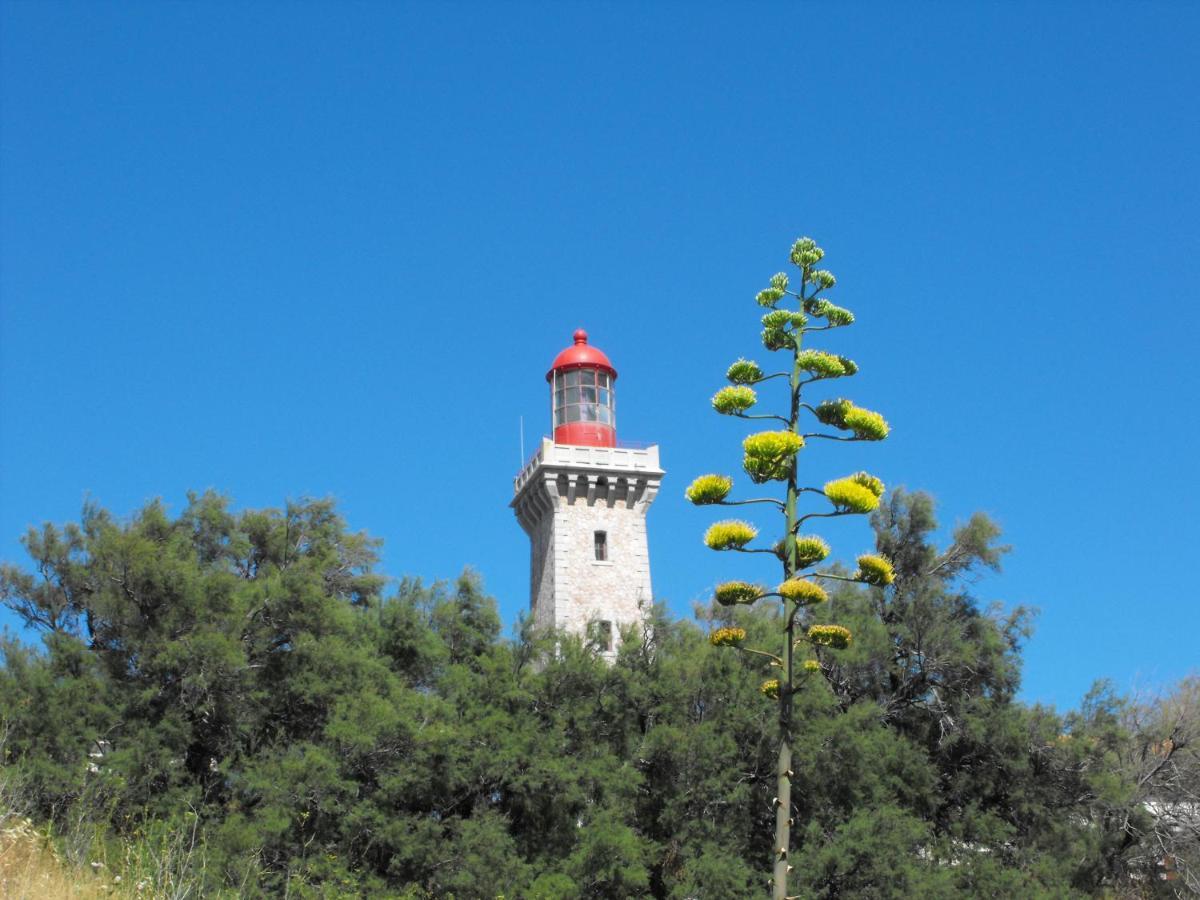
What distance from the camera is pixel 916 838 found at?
→ 77.9ft

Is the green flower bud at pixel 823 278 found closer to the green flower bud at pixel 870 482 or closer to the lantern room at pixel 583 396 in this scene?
the green flower bud at pixel 870 482

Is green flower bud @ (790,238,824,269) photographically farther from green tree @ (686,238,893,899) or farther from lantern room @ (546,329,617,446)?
lantern room @ (546,329,617,446)

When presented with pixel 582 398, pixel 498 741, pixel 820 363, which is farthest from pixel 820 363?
pixel 582 398

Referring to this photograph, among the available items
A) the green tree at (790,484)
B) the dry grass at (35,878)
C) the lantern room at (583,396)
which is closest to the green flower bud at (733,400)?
the green tree at (790,484)

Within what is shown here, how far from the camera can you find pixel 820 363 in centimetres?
1057

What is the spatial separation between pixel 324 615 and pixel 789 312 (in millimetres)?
15258

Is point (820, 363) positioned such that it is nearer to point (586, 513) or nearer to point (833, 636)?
point (833, 636)

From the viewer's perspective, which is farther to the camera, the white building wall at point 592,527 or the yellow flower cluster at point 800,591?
the white building wall at point 592,527

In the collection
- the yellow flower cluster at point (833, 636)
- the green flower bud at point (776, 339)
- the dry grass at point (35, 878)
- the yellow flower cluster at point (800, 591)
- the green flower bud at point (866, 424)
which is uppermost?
the green flower bud at point (776, 339)

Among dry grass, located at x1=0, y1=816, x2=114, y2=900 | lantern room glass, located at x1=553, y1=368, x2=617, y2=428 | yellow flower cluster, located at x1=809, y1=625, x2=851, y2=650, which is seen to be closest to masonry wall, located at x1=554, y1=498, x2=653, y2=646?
lantern room glass, located at x1=553, y1=368, x2=617, y2=428

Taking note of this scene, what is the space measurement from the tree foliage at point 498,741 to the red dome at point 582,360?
1110cm

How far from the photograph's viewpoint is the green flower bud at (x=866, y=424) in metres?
10.6

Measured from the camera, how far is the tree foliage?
21.5 meters

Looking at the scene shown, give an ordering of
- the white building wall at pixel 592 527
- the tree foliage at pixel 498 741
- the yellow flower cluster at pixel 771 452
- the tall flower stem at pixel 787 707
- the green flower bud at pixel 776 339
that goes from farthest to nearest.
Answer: the white building wall at pixel 592 527 → the tree foliage at pixel 498 741 → the green flower bud at pixel 776 339 → the yellow flower cluster at pixel 771 452 → the tall flower stem at pixel 787 707
